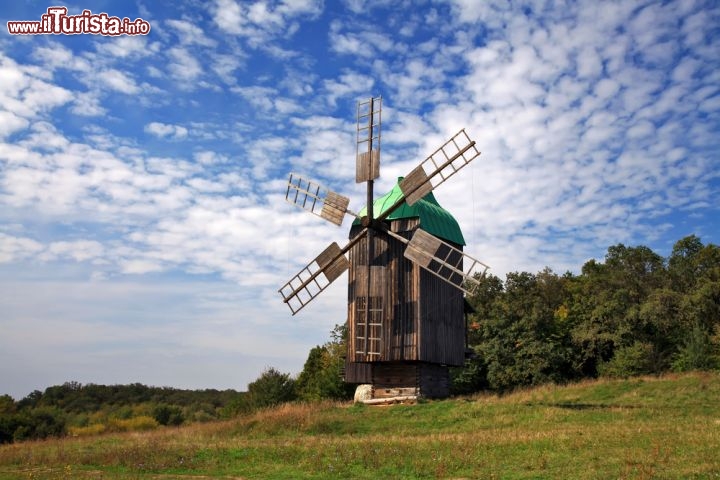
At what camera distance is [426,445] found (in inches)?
682

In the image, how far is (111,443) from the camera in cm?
2194

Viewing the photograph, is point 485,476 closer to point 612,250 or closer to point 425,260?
point 425,260

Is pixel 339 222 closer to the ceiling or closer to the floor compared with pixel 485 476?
closer to the ceiling

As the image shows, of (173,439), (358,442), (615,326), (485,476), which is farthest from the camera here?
(615,326)

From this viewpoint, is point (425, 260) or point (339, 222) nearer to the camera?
point (425, 260)

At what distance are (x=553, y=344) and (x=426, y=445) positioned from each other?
80.4 ft

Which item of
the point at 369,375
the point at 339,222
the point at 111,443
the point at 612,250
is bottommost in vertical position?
the point at 111,443

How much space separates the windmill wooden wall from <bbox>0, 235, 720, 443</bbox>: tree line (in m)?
4.82

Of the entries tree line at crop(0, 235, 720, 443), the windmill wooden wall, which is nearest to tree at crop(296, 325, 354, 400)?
tree line at crop(0, 235, 720, 443)

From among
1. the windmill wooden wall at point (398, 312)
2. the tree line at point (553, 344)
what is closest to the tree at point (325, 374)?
the tree line at point (553, 344)

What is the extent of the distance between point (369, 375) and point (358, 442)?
1064 cm

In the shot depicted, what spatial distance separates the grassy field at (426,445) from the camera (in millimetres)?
14312

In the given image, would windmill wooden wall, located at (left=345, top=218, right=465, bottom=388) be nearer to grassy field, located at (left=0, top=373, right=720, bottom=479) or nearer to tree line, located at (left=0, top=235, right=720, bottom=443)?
grassy field, located at (left=0, top=373, right=720, bottom=479)

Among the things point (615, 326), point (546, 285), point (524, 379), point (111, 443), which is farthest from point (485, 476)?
point (546, 285)
